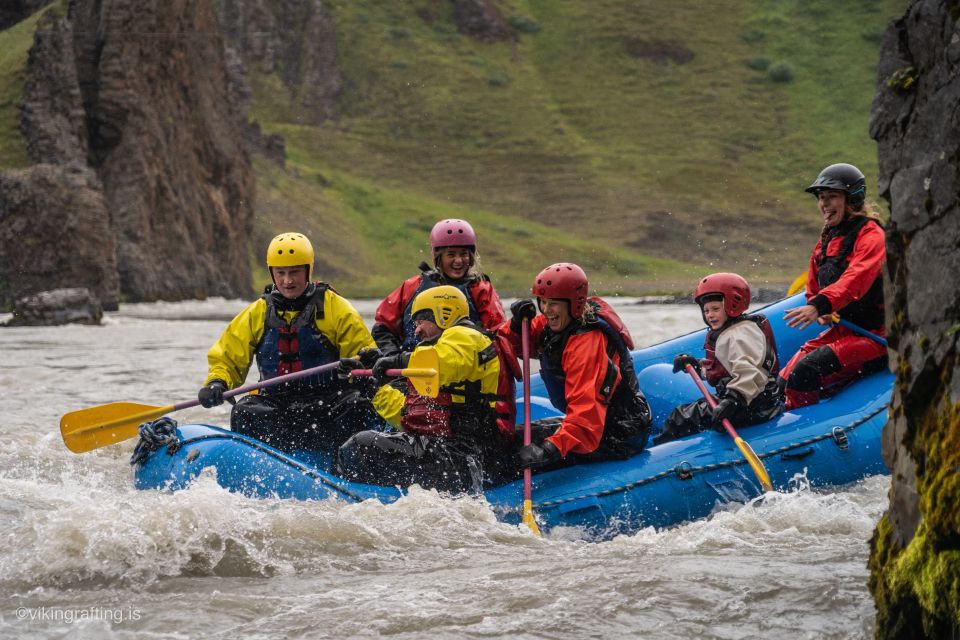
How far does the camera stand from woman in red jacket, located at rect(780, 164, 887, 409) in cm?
752

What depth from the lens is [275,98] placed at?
78.3 m

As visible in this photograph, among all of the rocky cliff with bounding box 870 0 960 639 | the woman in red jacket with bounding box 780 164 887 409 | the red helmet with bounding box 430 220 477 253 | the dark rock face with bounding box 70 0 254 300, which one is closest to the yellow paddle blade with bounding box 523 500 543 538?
the woman in red jacket with bounding box 780 164 887 409

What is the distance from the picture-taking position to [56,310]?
2672 cm

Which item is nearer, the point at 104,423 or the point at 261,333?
the point at 104,423

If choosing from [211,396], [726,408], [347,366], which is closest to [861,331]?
[726,408]

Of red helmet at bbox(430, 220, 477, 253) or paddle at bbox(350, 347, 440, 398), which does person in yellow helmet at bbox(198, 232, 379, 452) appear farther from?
paddle at bbox(350, 347, 440, 398)

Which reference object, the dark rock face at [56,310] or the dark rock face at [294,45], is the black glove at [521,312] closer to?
the dark rock face at [56,310]

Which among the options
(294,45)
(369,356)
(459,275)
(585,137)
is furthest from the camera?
(294,45)

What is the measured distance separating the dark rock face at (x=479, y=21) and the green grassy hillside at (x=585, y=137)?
91cm

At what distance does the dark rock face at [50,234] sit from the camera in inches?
1221

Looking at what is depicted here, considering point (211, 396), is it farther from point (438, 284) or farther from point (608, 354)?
point (608, 354)

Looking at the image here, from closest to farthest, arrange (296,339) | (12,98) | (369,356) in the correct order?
Result: (369,356), (296,339), (12,98)

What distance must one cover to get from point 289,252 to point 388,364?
3.81 feet

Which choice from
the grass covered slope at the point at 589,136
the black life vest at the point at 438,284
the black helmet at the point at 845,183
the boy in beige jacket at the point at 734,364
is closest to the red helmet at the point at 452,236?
the black life vest at the point at 438,284
